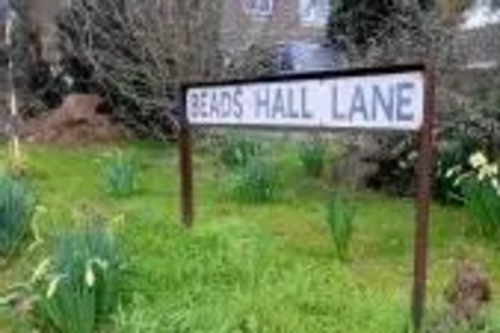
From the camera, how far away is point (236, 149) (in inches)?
500

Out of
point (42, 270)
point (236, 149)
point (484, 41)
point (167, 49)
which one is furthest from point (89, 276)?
point (167, 49)

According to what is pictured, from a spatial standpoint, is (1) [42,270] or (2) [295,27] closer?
(1) [42,270]

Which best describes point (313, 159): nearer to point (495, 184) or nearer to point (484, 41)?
point (484, 41)

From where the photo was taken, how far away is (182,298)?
598cm

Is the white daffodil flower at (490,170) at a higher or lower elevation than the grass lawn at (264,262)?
higher

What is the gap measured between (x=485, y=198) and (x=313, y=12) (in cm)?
1293

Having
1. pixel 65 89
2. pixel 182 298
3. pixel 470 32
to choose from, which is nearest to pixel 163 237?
pixel 182 298

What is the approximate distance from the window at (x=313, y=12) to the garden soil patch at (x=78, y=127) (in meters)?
3.25

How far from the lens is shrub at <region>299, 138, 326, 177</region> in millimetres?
12953

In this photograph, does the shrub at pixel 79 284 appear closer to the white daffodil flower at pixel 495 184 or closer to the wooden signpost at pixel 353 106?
the wooden signpost at pixel 353 106

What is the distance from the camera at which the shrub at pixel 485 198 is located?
8.07m

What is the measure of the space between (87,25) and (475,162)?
10.4 meters

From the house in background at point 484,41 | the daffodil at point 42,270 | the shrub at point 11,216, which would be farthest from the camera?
the house in background at point 484,41

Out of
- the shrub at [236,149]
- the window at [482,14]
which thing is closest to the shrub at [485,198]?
the window at [482,14]
